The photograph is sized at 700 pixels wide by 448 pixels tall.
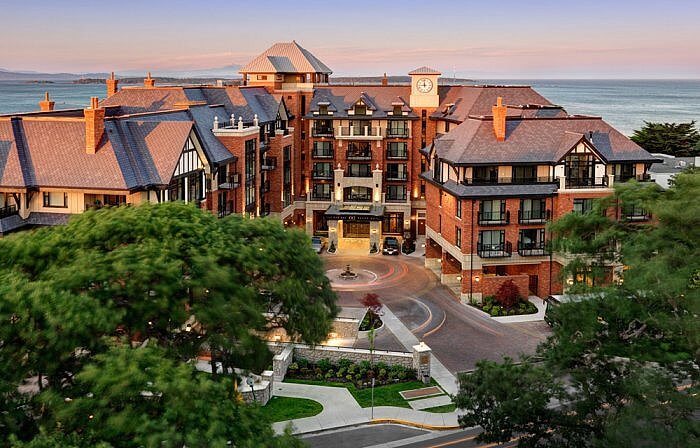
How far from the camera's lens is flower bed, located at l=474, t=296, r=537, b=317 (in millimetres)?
51625

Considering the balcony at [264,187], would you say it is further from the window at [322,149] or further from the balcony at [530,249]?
the balcony at [530,249]

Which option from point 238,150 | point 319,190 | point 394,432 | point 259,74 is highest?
point 259,74

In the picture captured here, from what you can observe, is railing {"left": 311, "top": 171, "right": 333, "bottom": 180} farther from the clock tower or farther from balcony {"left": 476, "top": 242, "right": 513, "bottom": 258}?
balcony {"left": 476, "top": 242, "right": 513, "bottom": 258}

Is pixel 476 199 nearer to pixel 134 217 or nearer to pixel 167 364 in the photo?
pixel 134 217

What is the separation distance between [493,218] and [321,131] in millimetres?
28634

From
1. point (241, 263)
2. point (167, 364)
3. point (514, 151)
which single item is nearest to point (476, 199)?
point (514, 151)

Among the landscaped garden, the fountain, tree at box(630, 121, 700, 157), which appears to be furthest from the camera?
tree at box(630, 121, 700, 157)

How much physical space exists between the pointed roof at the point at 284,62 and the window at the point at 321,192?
1365 centimetres

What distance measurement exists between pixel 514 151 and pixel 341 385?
25068mm

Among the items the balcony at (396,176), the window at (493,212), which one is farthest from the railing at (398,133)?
the window at (493,212)

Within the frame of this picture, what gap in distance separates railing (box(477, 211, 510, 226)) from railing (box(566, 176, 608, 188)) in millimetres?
5446

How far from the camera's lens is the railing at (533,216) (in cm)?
5375

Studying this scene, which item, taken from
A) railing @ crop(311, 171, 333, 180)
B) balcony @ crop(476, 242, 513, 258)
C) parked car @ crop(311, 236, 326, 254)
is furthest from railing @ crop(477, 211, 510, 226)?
railing @ crop(311, 171, 333, 180)

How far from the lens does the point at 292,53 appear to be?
271ft
